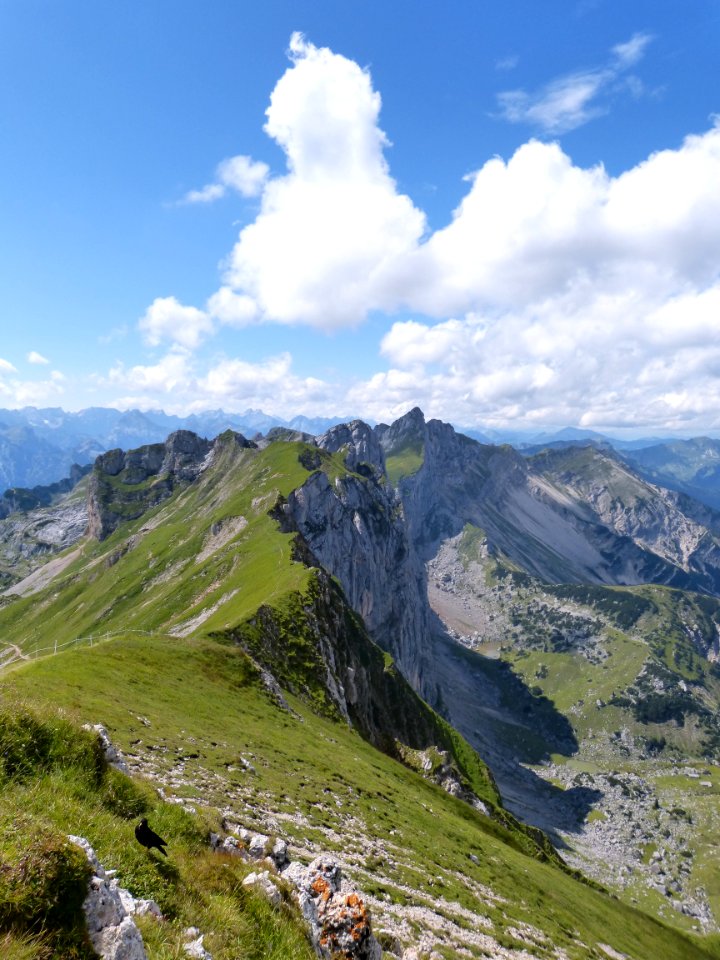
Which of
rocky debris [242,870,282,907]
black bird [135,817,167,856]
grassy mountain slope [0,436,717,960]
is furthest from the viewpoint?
rocky debris [242,870,282,907]

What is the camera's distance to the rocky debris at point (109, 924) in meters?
8.38

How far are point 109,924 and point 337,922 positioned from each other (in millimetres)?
8588

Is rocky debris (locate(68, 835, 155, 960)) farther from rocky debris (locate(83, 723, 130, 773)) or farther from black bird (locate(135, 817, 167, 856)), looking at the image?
rocky debris (locate(83, 723, 130, 773))

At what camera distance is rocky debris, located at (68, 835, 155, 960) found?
27.5ft

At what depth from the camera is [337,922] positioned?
14727 mm

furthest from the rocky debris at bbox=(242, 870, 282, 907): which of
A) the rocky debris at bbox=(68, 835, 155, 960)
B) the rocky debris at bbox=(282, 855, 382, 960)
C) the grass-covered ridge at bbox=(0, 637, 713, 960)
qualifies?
the rocky debris at bbox=(68, 835, 155, 960)

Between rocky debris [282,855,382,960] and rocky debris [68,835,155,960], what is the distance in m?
6.92

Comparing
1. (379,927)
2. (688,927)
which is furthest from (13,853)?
(688,927)

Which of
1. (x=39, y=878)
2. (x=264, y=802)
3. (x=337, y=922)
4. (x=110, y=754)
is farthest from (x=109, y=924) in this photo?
(x=264, y=802)

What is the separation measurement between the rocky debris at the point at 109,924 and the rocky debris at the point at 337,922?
6.92m

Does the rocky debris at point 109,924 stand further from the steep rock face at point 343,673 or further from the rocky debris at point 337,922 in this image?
the steep rock face at point 343,673

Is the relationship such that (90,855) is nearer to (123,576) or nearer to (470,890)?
(470,890)

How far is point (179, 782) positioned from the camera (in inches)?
1190

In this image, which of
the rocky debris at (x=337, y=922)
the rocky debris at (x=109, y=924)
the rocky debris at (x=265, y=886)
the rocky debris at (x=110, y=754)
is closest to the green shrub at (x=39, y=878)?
the rocky debris at (x=109, y=924)
